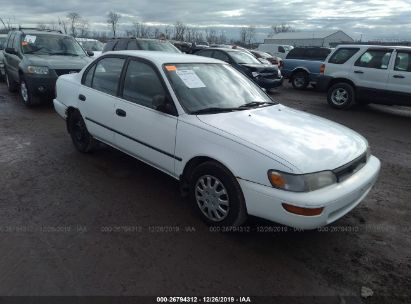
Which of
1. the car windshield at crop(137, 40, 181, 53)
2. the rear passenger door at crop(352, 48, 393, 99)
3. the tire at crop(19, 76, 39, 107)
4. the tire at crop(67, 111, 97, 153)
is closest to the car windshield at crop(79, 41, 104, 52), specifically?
the car windshield at crop(137, 40, 181, 53)

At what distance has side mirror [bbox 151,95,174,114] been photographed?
3549 mm

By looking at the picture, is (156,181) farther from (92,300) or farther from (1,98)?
(1,98)

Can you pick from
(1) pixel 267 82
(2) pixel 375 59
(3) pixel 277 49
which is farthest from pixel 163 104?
(3) pixel 277 49

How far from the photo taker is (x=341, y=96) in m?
9.91

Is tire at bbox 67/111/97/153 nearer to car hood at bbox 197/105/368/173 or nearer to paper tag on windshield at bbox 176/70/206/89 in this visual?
paper tag on windshield at bbox 176/70/206/89

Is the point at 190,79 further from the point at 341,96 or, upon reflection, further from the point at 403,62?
the point at 341,96

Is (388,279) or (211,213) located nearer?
(388,279)

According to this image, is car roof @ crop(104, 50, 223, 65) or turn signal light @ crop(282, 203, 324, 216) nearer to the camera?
turn signal light @ crop(282, 203, 324, 216)

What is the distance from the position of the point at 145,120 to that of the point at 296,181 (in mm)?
1833

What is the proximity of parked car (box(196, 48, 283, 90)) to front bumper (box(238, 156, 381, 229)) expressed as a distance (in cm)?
885

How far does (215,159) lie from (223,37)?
87.0 meters

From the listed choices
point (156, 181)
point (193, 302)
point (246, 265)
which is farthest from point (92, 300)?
point (156, 181)

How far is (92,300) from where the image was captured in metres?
2.50

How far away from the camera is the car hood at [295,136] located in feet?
9.55
